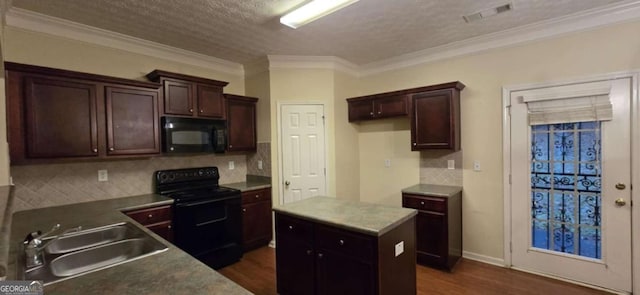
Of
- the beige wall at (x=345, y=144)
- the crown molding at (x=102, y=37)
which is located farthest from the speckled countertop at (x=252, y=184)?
the crown molding at (x=102, y=37)

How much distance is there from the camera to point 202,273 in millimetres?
1240

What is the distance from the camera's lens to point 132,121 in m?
2.97

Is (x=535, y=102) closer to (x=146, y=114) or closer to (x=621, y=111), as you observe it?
(x=621, y=111)

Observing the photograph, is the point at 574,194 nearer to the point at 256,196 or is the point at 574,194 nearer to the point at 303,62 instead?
the point at 303,62

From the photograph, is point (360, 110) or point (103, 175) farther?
point (360, 110)

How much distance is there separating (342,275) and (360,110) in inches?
102

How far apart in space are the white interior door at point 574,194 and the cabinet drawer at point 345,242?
225 centimetres

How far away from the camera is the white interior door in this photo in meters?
2.63

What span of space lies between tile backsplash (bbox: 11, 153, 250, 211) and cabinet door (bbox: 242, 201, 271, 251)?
975mm

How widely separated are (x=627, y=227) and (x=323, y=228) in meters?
2.85

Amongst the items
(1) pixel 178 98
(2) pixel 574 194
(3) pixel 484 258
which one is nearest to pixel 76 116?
(1) pixel 178 98

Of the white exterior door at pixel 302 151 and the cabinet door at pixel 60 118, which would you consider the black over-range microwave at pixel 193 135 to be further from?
the white exterior door at pixel 302 151

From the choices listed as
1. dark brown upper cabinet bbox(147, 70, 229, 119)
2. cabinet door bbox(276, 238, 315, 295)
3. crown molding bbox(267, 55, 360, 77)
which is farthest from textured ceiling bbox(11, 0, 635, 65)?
cabinet door bbox(276, 238, 315, 295)

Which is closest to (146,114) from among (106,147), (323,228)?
(106,147)
